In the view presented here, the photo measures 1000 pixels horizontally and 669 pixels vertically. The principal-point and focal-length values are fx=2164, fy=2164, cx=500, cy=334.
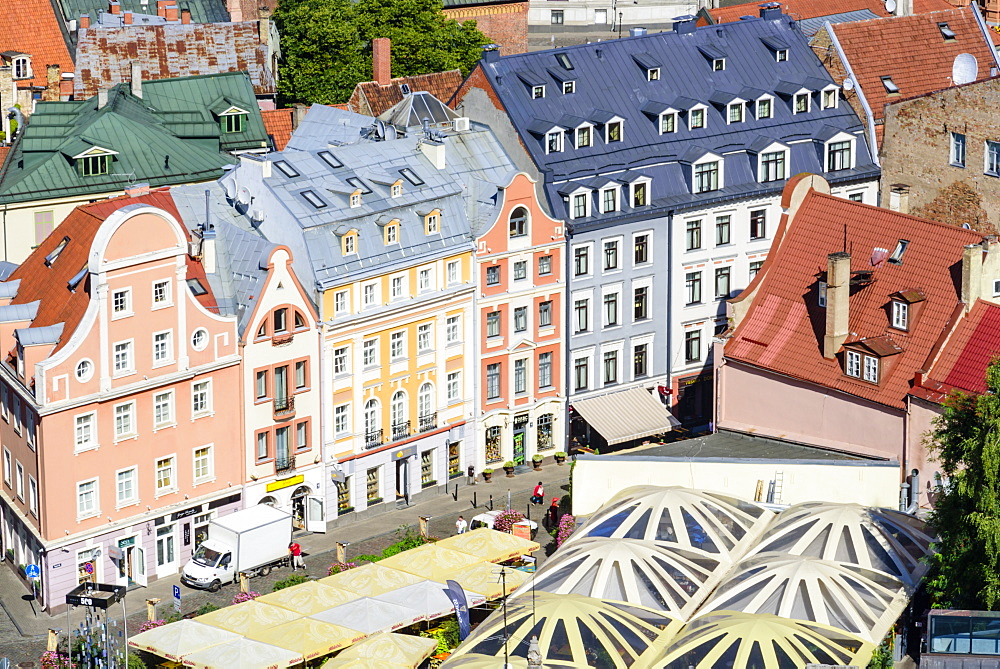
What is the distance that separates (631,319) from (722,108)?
48.4 ft

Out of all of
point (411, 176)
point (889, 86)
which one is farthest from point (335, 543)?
point (889, 86)

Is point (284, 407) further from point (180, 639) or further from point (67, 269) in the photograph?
point (180, 639)

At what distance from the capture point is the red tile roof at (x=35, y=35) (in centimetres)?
16400

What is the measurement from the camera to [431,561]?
350 feet

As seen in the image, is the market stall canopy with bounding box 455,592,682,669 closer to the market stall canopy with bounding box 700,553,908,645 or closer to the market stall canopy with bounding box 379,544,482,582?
the market stall canopy with bounding box 700,553,908,645

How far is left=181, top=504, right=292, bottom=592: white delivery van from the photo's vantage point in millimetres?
113250

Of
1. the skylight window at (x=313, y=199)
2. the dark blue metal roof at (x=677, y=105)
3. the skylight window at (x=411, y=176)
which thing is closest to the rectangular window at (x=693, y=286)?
the dark blue metal roof at (x=677, y=105)

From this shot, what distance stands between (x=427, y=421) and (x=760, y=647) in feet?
128

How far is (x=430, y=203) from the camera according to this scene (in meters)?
123

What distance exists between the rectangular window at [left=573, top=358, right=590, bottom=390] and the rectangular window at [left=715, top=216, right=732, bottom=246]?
37.0ft

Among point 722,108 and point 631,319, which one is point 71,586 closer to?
point 631,319

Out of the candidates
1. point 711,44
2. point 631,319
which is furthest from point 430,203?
point 711,44

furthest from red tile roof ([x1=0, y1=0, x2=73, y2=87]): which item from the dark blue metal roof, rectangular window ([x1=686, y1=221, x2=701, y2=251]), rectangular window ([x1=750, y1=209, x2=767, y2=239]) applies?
rectangular window ([x1=750, y1=209, x2=767, y2=239])

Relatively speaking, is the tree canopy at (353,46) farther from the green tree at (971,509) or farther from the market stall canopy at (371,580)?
the green tree at (971,509)
